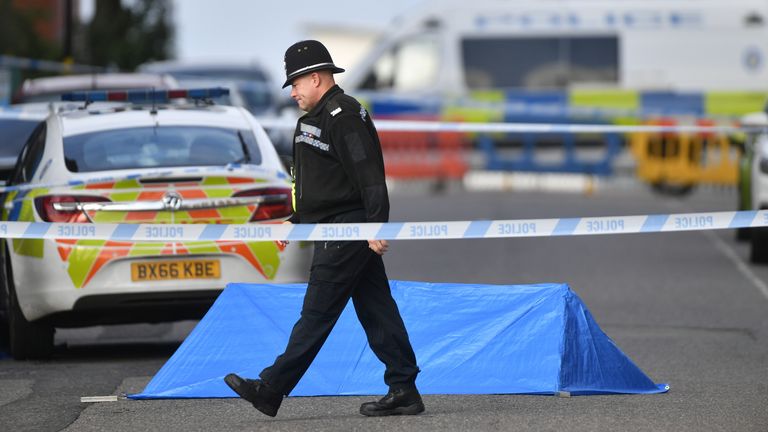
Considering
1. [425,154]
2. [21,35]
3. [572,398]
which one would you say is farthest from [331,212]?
[21,35]

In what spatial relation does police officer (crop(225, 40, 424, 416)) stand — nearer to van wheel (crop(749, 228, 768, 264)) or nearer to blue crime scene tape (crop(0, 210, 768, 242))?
blue crime scene tape (crop(0, 210, 768, 242))

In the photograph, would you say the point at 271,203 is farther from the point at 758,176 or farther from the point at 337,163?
the point at 758,176

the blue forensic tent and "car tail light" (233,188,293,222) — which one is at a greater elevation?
"car tail light" (233,188,293,222)

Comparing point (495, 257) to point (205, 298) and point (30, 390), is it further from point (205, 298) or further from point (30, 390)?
point (30, 390)

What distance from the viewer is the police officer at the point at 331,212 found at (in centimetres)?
763

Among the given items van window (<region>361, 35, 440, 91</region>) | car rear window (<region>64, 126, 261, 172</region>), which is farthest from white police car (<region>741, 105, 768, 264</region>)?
van window (<region>361, 35, 440, 91</region>)

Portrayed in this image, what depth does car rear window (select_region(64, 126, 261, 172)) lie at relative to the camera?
34.7ft

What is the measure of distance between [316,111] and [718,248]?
1138 centimetres

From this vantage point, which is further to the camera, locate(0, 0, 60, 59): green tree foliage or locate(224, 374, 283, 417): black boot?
locate(0, 0, 60, 59): green tree foliage

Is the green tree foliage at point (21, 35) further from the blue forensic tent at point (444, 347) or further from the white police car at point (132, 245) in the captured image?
the blue forensic tent at point (444, 347)

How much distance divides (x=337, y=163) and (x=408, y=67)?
72.2 feet

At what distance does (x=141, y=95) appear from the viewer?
11297mm

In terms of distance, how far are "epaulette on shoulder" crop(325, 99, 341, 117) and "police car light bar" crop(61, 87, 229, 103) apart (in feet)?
11.7

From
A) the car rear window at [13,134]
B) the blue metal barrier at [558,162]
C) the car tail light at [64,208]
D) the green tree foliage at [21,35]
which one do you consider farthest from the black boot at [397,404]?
the green tree foliage at [21,35]
